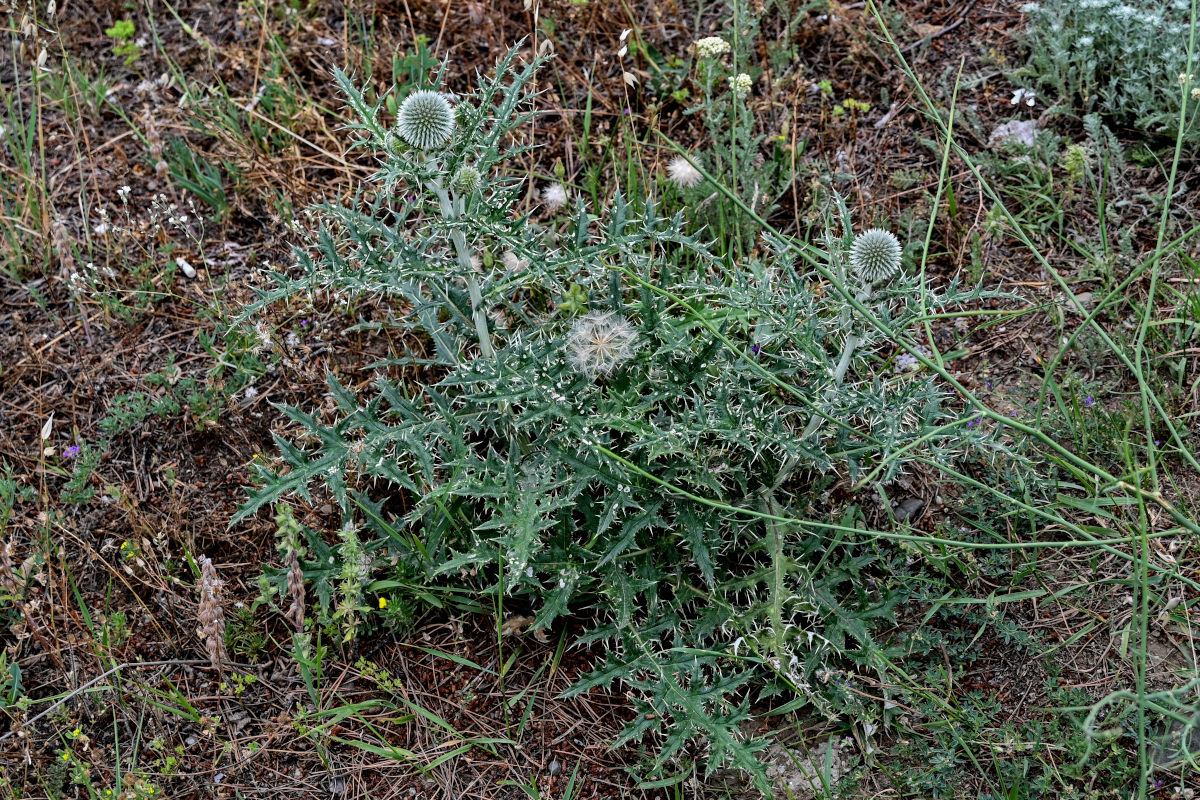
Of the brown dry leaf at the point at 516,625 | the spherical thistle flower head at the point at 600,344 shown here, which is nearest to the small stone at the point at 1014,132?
the spherical thistle flower head at the point at 600,344

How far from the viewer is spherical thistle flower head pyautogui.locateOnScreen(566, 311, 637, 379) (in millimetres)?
2676

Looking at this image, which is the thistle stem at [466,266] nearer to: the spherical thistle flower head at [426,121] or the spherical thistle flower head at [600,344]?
the spherical thistle flower head at [426,121]

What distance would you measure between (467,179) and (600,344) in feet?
1.91

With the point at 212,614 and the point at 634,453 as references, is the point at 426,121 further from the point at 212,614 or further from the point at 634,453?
the point at 212,614

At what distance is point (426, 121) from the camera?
2588mm

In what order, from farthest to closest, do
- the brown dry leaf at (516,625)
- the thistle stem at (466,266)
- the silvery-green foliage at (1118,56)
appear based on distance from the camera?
the silvery-green foliage at (1118,56) → the brown dry leaf at (516,625) → the thistle stem at (466,266)

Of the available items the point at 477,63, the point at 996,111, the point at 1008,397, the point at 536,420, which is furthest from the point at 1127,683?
the point at 477,63

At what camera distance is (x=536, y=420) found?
8.84 feet

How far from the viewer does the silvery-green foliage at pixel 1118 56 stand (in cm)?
362

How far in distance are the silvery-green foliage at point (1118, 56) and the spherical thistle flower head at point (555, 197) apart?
79.3 inches

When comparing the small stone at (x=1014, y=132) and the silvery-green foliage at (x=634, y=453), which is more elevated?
the small stone at (x=1014, y=132)

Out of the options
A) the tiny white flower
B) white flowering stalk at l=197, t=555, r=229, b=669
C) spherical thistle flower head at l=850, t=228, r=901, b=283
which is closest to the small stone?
the tiny white flower

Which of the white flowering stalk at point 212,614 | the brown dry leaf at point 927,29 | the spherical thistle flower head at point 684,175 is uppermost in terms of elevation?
the brown dry leaf at point 927,29

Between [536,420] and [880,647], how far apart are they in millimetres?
1188
